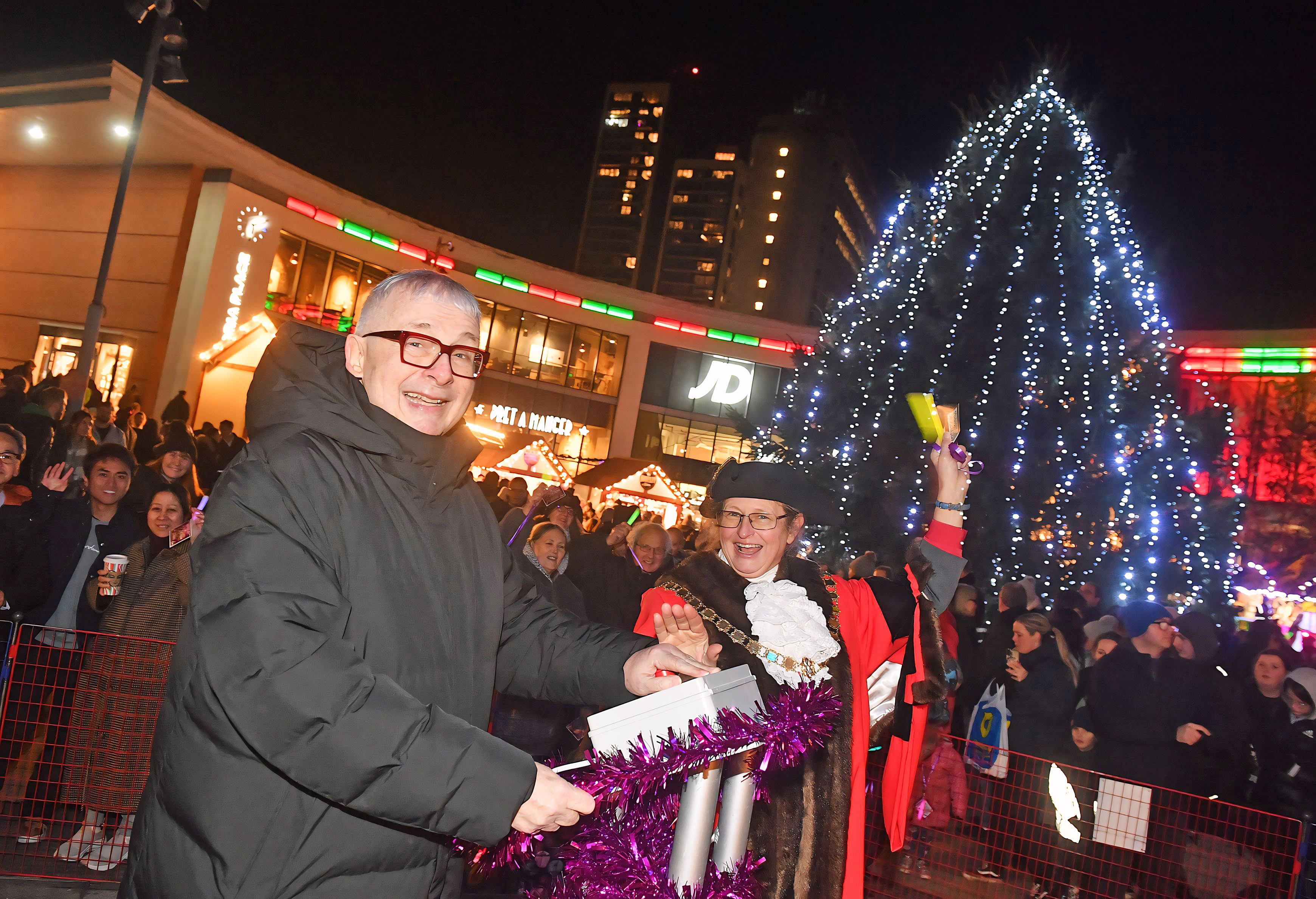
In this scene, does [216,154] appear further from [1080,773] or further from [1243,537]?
[1243,537]

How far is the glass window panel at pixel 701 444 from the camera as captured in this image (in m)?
33.3

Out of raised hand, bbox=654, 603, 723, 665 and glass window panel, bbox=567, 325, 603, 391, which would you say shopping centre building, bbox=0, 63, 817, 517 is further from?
raised hand, bbox=654, 603, 723, 665

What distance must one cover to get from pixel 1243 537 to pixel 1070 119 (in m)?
12.0

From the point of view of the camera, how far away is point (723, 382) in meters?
32.3

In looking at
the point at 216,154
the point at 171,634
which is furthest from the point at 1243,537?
the point at 216,154

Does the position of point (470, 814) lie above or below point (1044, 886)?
above

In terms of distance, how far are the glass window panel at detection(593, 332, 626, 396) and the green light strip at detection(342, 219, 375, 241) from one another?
1048cm

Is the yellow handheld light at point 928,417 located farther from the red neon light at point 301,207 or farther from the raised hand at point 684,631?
the red neon light at point 301,207

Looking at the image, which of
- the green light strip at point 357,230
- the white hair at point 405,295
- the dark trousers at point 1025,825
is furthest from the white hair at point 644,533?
the green light strip at point 357,230

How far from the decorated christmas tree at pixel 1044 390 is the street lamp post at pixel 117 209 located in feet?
37.1

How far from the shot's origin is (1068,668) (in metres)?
6.49

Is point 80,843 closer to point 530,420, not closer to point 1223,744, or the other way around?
point 1223,744

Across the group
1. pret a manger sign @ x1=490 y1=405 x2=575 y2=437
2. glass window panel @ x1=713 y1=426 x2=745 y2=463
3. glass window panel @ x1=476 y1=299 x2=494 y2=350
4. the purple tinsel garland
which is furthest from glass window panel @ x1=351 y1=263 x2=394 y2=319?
the purple tinsel garland

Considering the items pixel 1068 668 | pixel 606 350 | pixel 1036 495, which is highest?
pixel 606 350
